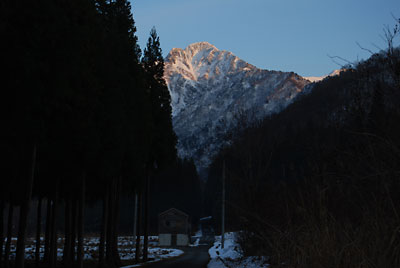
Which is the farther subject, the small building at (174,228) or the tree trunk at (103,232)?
the small building at (174,228)

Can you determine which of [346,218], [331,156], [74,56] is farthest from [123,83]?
[346,218]

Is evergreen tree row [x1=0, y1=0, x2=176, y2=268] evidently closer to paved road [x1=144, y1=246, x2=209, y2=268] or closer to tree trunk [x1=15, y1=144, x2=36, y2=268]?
tree trunk [x1=15, y1=144, x2=36, y2=268]

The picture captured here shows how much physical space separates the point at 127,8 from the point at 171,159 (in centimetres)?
1018

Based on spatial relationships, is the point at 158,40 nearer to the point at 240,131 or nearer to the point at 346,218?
the point at 240,131

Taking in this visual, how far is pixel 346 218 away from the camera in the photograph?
5680 millimetres

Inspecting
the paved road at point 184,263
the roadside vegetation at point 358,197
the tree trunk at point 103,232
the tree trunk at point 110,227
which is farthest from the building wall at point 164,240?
the roadside vegetation at point 358,197

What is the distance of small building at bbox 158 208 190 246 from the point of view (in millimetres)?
69500

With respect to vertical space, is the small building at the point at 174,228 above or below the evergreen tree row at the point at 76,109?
below

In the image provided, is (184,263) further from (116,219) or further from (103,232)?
(103,232)

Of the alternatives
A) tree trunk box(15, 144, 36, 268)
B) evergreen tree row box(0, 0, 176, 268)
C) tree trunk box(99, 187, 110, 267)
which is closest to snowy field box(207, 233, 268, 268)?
tree trunk box(99, 187, 110, 267)

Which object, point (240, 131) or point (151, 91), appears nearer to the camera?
point (240, 131)

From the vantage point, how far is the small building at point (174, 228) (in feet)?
228

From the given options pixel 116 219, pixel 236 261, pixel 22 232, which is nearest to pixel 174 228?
pixel 116 219

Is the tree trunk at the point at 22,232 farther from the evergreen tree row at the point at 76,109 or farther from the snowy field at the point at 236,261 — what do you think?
the snowy field at the point at 236,261
